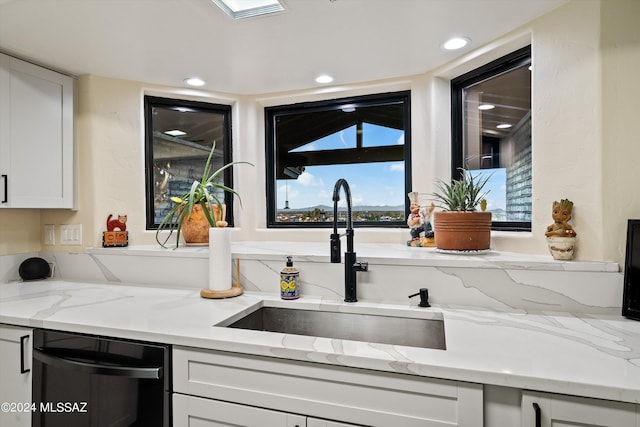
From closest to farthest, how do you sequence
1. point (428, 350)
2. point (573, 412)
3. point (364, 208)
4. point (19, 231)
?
point (573, 412)
point (428, 350)
point (19, 231)
point (364, 208)

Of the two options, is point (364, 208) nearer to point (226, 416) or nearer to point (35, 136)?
point (226, 416)

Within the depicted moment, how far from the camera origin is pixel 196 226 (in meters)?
2.14

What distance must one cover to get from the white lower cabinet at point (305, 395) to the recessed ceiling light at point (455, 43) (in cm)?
150

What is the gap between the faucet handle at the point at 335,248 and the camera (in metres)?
1.58

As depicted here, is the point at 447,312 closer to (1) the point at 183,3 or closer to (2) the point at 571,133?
(2) the point at 571,133

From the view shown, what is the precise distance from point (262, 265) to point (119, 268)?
87cm

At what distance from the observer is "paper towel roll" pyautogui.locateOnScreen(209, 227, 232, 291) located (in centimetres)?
170

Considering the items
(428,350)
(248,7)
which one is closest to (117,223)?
(248,7)

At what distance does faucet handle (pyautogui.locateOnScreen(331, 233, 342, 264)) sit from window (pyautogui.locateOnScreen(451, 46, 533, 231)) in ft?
2.81

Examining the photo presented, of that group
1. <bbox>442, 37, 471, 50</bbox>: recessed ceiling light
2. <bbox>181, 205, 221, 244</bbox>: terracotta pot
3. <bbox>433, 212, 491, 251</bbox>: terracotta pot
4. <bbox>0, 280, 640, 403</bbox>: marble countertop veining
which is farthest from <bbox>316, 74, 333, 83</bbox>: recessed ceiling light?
<bbox>0, 280, 640, 403</bbox>: marble countertop veining

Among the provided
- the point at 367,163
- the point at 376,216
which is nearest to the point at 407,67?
the point at 367,163

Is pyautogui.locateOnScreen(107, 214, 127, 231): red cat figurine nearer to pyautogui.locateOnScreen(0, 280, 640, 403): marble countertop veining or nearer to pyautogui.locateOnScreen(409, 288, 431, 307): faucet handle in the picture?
pyautogui.locateOnScreen(0, 280, 640, 403): marble countertop veining

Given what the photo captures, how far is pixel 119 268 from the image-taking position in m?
2.04

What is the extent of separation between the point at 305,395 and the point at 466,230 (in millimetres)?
971
